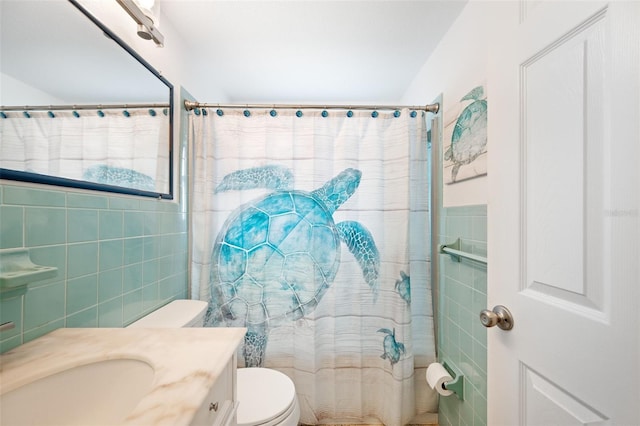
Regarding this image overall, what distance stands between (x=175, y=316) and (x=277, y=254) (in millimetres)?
571

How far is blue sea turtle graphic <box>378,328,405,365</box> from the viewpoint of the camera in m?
1.39

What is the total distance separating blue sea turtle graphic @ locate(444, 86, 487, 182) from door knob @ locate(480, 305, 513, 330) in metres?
0.65

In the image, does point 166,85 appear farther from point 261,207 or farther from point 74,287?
point 74,287

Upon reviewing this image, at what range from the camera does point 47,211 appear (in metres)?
0.70

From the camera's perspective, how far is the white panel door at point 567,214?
0.42 metres

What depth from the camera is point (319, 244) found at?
1.44 metres

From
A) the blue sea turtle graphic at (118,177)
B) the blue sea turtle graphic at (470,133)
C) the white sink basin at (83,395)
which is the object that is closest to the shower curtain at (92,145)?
the blue sea turtle graphic at (118,177)

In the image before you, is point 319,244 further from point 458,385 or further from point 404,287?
point 458,385

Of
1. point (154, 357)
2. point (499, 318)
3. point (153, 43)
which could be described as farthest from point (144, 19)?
point (499, 318)

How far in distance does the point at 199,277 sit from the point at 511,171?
5.05 ft

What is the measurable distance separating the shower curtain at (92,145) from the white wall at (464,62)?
1.40 meters

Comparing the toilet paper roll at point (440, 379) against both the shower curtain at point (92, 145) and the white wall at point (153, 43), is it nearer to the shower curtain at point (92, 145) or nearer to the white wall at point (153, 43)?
the shower curtain at point (92, 145)

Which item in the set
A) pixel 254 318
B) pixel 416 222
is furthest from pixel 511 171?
pixel 254 318

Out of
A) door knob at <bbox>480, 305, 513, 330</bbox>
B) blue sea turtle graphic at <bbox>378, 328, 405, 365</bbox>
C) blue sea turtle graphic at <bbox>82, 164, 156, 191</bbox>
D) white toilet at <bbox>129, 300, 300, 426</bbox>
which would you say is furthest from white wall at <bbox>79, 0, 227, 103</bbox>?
blue sea turtle graphic at <bbox>378, 328, 405, 365</bbox>
